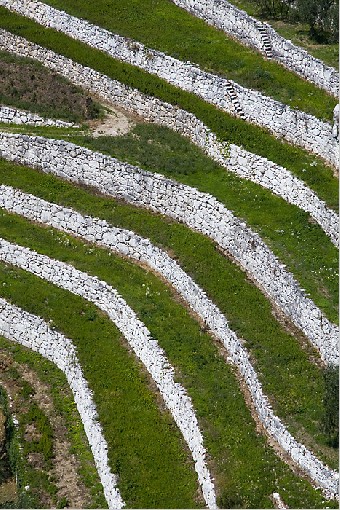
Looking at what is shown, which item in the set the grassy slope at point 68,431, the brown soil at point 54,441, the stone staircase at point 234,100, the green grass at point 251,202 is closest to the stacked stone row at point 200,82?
the stone staircase at point 234,100

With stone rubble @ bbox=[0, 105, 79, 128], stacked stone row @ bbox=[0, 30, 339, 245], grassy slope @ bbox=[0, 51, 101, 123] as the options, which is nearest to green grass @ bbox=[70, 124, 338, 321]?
stacked stone row @ bbox=[0, 30, 339, 245]

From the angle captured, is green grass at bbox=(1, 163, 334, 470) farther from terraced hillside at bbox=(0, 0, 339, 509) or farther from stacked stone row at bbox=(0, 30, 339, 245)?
stacked stone row at bbox=(0, 30, 339, 245)

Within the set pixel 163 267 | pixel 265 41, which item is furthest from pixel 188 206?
pixel 265 41

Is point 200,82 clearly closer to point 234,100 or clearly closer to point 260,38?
point 234,100

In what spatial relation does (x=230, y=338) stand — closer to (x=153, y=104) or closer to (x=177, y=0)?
(x=153, y=104)

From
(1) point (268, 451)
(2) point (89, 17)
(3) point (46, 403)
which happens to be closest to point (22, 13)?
(2) point (89, 17)
